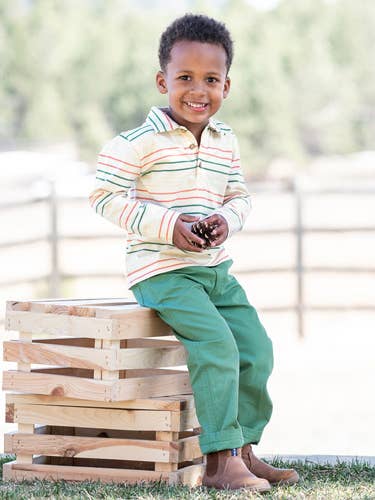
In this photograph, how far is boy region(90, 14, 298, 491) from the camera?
4375 mm

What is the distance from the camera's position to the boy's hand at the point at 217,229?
4.39 meters

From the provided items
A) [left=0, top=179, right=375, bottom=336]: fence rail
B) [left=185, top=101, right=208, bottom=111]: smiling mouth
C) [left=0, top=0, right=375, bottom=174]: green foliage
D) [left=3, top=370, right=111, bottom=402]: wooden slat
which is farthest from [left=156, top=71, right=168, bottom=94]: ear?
[left=0, top=0, right=375, bottom=174]: green foliage

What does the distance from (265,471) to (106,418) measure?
0.60m

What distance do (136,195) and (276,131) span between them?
207 feet

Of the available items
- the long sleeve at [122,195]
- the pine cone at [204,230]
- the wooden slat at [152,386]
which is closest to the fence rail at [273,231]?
the wooden slat at [152,386]

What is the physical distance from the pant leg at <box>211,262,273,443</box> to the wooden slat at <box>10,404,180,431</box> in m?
0.27

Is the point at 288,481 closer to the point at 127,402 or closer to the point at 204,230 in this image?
the point at 127,402

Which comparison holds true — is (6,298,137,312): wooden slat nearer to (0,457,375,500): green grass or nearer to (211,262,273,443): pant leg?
(211,262,273,443): pant leg

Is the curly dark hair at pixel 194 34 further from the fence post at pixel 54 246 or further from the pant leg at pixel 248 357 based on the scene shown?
the fence post at pixel 54 246

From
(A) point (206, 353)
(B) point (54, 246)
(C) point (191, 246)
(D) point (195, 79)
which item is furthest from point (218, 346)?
(B) point (54, 246)

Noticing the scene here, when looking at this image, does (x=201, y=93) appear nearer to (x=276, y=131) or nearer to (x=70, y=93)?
(x=276, y=131)

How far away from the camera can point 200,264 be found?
456cm

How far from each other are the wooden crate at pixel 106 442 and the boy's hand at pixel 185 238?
564 millimetres

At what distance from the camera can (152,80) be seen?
67938 millimetres
